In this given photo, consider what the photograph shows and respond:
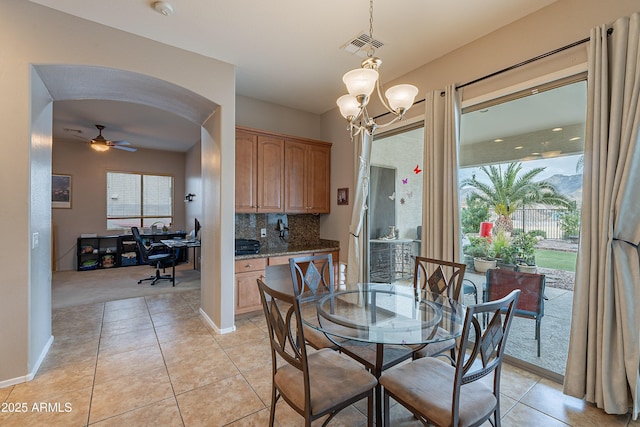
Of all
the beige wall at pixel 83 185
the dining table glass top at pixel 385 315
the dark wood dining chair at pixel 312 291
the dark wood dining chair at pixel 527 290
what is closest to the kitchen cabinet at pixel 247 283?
the dark wood dining chair at pixel 312 291

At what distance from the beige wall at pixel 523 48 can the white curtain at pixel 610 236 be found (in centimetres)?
19

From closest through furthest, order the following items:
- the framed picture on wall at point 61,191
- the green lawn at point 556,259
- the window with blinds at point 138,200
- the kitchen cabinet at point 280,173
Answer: the green lawn at point 556,259
the kitchen cabinet at point 280,173
the framed picture on wall at point 61,191
the window with blinds at point 138,200

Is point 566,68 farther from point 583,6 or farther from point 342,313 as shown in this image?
point 342,313

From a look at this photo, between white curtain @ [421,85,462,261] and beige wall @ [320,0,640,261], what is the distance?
0.20 meters

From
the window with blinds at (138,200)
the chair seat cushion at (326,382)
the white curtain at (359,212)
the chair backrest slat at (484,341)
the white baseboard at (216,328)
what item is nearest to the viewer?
the chair backrest slat at (484,341)

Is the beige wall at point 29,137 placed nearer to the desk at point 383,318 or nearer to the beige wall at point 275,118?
the beige wall at point 275,118

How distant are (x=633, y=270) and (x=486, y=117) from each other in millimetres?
1690

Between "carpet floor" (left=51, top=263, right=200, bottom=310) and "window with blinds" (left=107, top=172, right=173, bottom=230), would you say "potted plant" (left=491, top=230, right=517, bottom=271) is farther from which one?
"window with blinds" (left=107, top=172, right=173, bottom=230)

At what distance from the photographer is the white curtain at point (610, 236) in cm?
185

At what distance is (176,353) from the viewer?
2.80 metres

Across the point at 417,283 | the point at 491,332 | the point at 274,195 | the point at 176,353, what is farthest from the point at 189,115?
the point at 491,332

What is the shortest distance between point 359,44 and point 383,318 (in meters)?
2.59

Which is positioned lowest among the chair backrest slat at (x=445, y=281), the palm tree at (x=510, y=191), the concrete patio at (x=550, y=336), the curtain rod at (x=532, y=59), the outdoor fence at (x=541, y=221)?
the concrete patio at (x=550, y=336)

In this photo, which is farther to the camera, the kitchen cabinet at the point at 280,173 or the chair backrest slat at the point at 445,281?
the kitchen cabinet at the point at 280,173
